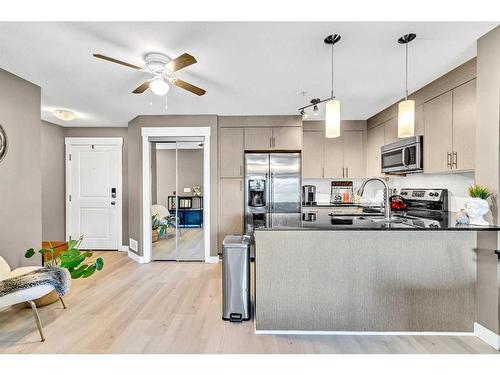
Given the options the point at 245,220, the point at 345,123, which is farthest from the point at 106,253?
the point at 345,123

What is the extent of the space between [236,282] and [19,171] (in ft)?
8.44

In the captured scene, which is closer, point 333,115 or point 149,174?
point 333,115

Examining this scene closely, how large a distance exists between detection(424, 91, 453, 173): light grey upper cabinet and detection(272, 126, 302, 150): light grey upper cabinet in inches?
69.7

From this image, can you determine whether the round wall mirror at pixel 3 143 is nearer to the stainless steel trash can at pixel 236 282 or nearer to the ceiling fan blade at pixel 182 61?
the ceiling fan blade at pixel 182 61

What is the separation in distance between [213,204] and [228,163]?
70 centimetres

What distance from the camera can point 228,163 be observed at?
14.1 ft

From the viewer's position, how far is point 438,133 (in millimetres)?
2807

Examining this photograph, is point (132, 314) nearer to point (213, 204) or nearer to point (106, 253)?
point (213, 204)

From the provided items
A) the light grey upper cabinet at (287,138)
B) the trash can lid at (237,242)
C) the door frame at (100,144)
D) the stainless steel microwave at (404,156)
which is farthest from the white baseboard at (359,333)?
the door frame at (100,144)

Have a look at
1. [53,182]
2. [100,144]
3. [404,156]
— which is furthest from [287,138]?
[53,182]

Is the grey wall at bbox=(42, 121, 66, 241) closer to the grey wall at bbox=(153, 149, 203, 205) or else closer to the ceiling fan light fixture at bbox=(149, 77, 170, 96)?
the grey wall at bbox=(153, 149, 203, 205)

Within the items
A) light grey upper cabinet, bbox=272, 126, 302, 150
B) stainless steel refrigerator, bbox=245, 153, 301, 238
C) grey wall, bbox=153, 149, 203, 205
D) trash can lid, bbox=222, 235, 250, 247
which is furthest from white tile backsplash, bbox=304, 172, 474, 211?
trash can lid, bbox=222, 235, 250, 247

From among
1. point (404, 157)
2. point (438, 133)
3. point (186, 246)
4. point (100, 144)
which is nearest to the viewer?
point (438, 133)

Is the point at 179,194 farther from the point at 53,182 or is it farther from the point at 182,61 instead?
the point at 182,61
